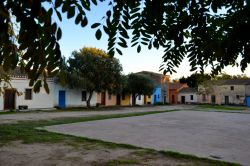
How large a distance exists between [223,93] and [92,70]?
1413 inches

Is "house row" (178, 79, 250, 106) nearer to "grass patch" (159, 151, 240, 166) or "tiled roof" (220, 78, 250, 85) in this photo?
"tiled roof" (220, 78, 250, 85)

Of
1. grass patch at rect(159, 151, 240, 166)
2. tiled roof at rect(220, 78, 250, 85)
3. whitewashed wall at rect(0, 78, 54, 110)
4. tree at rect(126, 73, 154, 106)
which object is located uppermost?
tiled roof at rect(220, 78, 250, 85)

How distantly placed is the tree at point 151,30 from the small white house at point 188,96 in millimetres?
64108

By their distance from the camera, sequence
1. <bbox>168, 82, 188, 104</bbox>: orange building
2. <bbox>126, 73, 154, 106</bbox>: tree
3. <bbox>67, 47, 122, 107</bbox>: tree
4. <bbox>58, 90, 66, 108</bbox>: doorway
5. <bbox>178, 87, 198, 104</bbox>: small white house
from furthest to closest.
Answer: <bbox>168, 82, 188, 104</bbox>: orange building < <bbox>178, 87, 198, 104</bbox>: small white house < <bbox>126, 73, 154, 106</bbox>: tree < <bbox>58, 90, 66, 108</bbox>: doorway < <bbox>67, 47, 122, 107</bbox>: tree

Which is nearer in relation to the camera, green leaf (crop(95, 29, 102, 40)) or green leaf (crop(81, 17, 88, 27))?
green leaf (crop(81, 17, 88, 27))

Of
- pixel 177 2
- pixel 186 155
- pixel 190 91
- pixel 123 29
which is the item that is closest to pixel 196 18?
pixel 177 2

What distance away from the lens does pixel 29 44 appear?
151cm

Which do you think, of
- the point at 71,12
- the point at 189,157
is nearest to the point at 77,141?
the point at 189,157

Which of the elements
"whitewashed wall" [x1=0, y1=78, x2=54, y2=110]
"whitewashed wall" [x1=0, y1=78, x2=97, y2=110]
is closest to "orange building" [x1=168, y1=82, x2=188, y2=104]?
"whitewashed wall" [x1=0, y1=78, x2=97, y2=110]

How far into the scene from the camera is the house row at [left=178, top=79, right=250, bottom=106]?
5925 centimetres

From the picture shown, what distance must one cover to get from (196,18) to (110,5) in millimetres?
927

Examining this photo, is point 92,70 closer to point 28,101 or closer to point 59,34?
point 28,101

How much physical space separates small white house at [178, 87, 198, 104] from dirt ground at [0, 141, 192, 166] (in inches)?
2294

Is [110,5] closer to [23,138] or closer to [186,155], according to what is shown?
[186,155]
